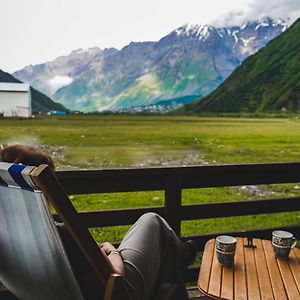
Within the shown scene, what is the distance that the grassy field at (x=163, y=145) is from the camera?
3.41 meters

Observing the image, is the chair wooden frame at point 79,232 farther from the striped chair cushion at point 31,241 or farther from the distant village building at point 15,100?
the distant village building at point 15,100

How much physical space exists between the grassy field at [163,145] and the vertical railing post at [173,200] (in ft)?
3.38

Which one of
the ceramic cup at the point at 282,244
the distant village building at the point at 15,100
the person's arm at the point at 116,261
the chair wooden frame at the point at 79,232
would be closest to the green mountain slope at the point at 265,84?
the distant village building at the point at 15,100

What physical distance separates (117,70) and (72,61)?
1.49 ft

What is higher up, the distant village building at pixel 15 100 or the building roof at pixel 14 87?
the building roof at pixel 14 87

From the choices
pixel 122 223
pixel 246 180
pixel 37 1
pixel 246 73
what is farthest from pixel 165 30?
pixel 122 223

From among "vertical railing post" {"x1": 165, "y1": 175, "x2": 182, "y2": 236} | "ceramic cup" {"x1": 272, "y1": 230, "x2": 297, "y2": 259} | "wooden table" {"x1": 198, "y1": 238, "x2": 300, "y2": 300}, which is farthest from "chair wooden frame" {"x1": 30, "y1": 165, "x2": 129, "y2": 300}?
"vertical railing post" {"x1": 165, "y1": 175, "x2": 182, "y2": 236}

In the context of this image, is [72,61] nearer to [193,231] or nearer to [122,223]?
[122,223]

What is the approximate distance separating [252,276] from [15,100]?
7.48 feet

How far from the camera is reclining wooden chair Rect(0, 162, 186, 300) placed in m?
1.18

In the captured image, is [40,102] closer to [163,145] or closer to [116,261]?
[163,145]

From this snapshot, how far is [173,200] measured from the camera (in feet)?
8.45

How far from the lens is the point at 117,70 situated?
3.82m

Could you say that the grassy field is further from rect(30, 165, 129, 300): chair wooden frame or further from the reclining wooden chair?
rect(30, 165, 129, 300): chair wooden frame
